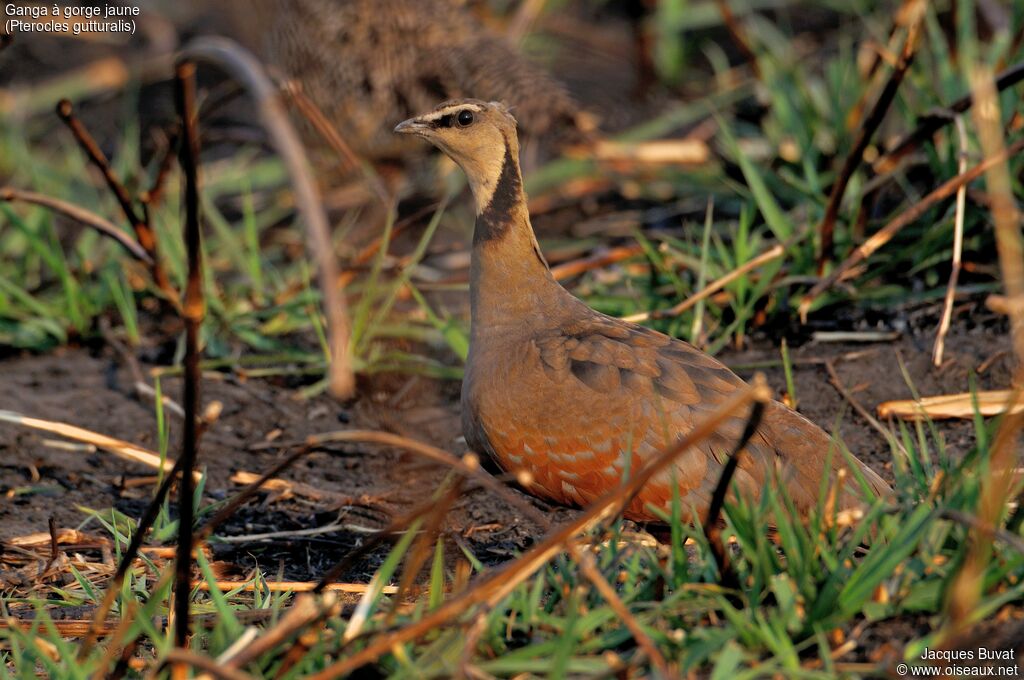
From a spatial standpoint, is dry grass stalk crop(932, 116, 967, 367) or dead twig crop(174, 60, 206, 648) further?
dry grass stalk crop(932, 116, 967, 367)

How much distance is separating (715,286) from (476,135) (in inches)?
44.2

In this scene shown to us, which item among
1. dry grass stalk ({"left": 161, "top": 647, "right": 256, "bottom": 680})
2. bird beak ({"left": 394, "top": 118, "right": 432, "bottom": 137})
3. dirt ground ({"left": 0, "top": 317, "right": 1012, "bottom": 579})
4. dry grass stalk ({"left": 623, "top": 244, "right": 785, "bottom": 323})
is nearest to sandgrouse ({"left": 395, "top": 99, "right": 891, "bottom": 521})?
bird beak ({"left": 394, "top": 118, "right": 432, "bottom": 137})

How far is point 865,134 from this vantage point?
397 centimetres

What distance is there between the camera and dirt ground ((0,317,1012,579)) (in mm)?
3529

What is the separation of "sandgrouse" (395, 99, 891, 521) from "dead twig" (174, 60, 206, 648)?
1011mm

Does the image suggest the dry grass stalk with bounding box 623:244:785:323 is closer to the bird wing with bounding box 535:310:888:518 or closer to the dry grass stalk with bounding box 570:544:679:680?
the bird wing with bounding box 535:310:888:518

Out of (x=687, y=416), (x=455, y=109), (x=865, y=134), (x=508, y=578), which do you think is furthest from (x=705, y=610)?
(x=865, y=134)

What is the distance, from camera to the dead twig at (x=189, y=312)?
1974mm

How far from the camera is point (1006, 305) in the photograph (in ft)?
11.8

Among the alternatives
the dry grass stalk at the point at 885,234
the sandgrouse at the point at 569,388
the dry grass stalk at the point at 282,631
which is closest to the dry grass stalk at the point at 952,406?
the dry grass stalk at the point at 885,234

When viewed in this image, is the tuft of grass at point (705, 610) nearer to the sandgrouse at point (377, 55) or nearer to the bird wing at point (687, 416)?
the bird wing at point (687, 416)

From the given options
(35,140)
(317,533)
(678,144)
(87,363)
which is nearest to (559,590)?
(317,533)

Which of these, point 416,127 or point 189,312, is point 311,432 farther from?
point 189,312

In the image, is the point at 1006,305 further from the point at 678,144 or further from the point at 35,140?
the point at 35,140
